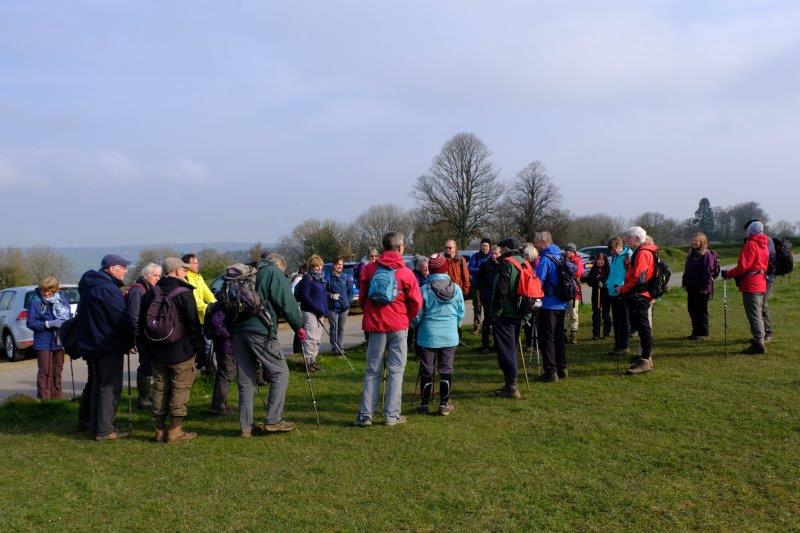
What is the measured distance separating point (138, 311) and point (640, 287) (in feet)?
20.5

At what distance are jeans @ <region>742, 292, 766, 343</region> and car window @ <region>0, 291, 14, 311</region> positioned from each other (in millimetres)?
14713

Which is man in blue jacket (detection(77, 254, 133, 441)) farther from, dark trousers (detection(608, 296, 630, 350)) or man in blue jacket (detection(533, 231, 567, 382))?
dark trousers (detection(608, 296, 630, 350))

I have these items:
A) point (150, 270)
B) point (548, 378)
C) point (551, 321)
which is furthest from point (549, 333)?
point (150, 270)

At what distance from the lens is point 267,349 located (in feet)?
20.4

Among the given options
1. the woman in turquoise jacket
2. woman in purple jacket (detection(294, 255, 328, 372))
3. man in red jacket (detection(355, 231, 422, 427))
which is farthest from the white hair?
woman in purple jacket (detection(294, 255, 328, 372))

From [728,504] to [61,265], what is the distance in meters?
49.0

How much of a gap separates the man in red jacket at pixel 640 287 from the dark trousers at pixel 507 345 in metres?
1.93

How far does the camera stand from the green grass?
14.0ft

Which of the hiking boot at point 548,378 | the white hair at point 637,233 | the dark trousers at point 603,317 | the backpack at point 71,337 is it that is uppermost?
the white hair at point 637,233

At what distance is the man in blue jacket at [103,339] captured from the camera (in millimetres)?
6324

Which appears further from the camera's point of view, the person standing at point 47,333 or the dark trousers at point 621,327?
the dark trousers at point 621,327

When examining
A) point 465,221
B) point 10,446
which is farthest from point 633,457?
point 465,221

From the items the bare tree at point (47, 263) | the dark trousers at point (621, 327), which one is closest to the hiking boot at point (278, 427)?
the dark trousers at point (621, 327)

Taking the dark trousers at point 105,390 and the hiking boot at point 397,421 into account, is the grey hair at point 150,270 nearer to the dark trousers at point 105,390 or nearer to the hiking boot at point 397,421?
the dark trousers at point 105,390
